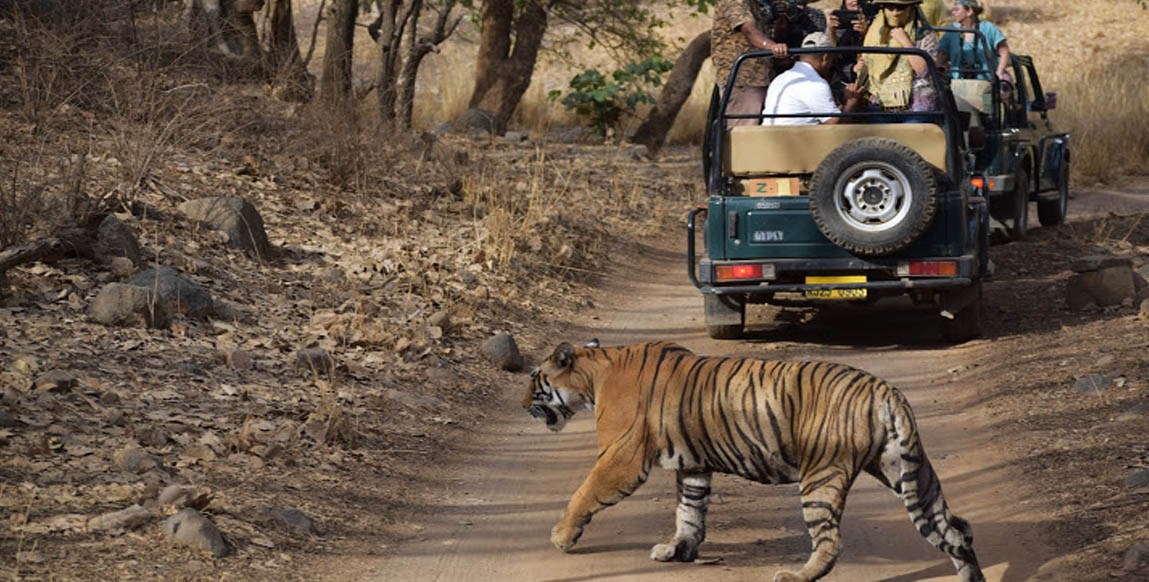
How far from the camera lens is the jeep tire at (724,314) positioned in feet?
32.5

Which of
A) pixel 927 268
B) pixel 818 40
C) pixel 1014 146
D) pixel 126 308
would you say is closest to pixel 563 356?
pixel 126 308

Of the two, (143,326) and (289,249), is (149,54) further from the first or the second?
(143,326)

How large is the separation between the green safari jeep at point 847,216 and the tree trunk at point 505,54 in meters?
11.1

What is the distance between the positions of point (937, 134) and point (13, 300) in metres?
5.58

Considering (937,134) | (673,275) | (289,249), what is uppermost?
(937,134)

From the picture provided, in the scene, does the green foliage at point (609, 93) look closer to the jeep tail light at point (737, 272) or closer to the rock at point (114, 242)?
the jeep tail light at point (737, 272)

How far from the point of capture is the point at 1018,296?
1151 centimetres

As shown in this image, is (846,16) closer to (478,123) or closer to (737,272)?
(737,272)

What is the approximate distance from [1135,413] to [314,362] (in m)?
4.26

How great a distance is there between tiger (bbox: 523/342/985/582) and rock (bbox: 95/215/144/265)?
14.4 ft

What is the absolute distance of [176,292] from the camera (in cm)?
858

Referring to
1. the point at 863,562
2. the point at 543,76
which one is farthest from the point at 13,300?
the point at 543,76

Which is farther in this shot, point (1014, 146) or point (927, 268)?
point (1014, 146)

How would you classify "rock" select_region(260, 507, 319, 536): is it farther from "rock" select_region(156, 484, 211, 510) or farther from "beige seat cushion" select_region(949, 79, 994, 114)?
"beige seat cushion" select_region(949, 79, 994, 114)
